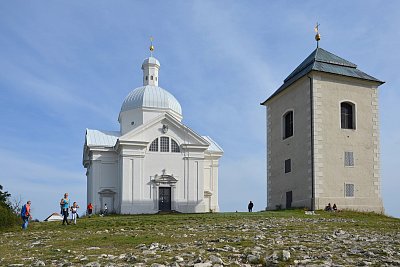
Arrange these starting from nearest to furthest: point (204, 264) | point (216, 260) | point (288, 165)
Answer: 1. point (204, 264)
2. point (216, 260)
3. point (288, 165)

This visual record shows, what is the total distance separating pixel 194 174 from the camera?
45.9 m

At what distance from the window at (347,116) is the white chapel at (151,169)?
14.5 metres

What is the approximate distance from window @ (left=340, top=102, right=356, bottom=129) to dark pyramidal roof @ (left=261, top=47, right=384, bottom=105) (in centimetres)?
215

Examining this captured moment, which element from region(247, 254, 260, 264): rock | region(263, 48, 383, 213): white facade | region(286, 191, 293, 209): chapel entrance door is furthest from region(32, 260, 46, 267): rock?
region(286, 191, 293, 209): chapel entrance door

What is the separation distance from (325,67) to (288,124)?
5141mm

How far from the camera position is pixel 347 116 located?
35.6 meters

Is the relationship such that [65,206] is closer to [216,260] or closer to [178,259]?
[178,259]

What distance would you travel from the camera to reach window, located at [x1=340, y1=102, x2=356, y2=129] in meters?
35.3

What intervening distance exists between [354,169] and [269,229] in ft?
57.6

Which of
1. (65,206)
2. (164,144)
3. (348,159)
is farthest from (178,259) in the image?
(164,144)

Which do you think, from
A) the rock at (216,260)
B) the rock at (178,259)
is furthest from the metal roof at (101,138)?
the rock at (216,260)

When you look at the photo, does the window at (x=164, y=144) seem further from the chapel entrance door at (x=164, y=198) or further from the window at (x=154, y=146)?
the chapel entrance door at (x=164, y=198)

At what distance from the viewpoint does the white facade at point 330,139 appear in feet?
110

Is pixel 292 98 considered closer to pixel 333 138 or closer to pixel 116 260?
pixel 333 138
